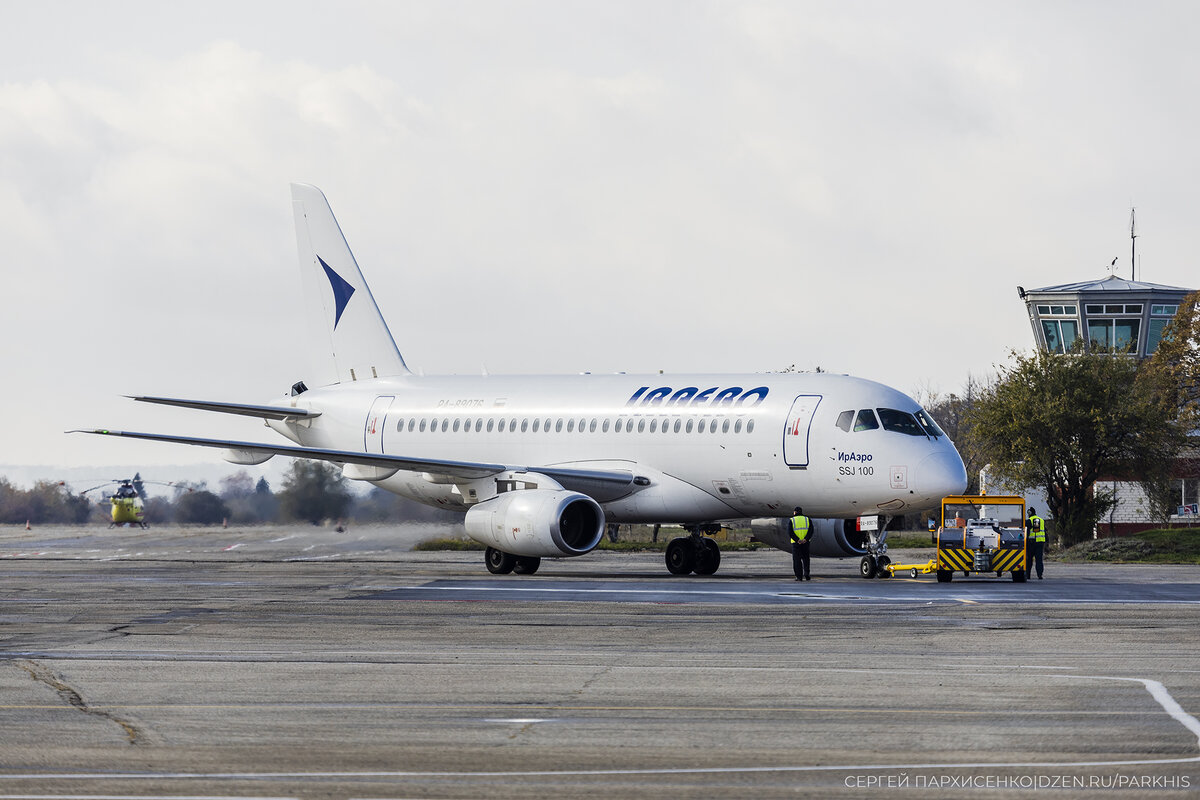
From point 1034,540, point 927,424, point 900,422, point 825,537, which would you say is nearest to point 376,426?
point 825,537

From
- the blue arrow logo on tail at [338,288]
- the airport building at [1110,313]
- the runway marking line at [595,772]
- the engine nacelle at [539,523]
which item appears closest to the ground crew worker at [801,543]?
the engine nacelle at [539,523]

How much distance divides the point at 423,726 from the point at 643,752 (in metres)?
2.14

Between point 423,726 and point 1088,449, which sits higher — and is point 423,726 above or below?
below

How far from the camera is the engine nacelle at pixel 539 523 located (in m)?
30.6

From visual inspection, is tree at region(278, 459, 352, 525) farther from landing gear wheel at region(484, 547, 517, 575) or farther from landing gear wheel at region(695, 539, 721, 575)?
landing gear wheel at region(695, 539, 721, 575)

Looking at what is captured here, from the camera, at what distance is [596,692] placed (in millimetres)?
14070

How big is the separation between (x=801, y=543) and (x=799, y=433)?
230 cm

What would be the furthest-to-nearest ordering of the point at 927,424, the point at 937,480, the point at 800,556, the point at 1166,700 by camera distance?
the point at 927,424
the point at 800,556
the point at 937,480
the point at 1166,700

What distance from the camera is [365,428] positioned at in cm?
3953

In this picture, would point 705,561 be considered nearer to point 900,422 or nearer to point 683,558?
point 683,558

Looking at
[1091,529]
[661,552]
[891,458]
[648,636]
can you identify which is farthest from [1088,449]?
[648,636]

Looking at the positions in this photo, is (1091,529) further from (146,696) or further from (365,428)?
(146,696)

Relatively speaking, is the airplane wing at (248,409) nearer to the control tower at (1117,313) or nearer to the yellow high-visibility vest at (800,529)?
the yellow high-visibility vest at (800,529)

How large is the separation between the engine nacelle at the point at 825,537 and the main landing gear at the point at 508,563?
516cm
